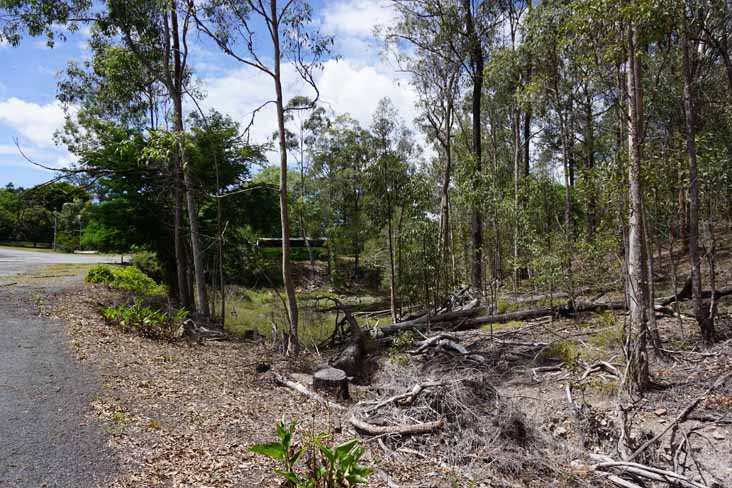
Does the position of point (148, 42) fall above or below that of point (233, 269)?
above

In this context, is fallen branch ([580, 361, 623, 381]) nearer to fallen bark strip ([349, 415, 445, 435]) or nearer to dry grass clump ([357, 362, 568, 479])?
dry grass clump ([357, 362, 568, 479])

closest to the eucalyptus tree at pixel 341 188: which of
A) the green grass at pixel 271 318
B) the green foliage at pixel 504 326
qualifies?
the green grass at pixel 271 318

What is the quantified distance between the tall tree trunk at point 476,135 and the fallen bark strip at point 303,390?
7023mm

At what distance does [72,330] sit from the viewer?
838 centimetres

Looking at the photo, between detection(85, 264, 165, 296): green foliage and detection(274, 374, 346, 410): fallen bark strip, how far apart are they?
766cm

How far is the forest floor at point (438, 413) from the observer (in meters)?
4.49

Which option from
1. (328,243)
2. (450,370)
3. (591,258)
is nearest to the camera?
(450,370)

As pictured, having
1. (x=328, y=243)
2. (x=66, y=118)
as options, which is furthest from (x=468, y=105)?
(x=66, y=118)

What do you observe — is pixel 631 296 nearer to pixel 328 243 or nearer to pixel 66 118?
pixel 66 118

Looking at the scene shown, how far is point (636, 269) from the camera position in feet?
21.4

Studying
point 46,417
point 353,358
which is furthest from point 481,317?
point 46,417

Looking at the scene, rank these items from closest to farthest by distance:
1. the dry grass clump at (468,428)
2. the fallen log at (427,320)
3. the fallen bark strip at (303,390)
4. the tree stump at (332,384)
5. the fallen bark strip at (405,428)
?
1. the dry grass clump at (468,428)
2. the fallen bark strip at (405,428)
3. the fallen bark strip at (303,390)
4. the tree stump at (332,384)
5. the fallen log at (427,320)

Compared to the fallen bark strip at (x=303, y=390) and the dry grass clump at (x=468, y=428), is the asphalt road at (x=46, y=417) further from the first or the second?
the dry grass clump at (x=468, y=428)

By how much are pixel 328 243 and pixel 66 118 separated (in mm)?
15270
